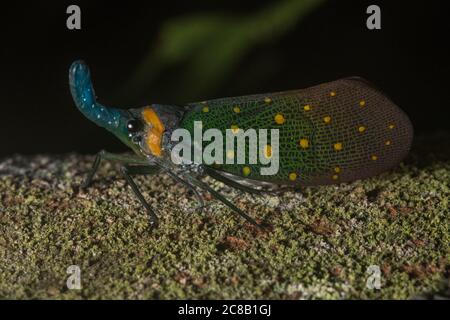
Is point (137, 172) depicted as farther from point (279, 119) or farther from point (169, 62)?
point (169, 62)

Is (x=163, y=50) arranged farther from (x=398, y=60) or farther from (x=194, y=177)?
(x=398, y=60)

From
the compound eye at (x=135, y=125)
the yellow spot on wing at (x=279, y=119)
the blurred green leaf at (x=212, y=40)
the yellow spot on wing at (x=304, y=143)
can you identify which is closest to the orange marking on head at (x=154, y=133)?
the compound eye at (x=135, y=125)

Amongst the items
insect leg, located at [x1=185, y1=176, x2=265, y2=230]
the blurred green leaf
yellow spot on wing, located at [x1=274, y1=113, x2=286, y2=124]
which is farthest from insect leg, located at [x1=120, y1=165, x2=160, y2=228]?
the blurred green leaf

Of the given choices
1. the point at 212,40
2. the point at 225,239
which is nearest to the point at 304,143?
the point at 225,239

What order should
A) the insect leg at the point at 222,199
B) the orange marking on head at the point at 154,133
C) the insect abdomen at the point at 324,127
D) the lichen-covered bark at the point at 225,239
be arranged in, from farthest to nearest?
the orange marking on head at the point at 154,133 < the insect abdomen at the point at 324,127 < the insect leg at the point at 222,199 < the lichen-covered bark at the point at 225,239

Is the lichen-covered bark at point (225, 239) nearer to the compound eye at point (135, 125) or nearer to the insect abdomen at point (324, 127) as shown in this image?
the insect abdomen at point (324, 127)

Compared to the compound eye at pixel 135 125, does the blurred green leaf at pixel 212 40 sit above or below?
above
